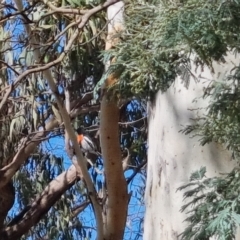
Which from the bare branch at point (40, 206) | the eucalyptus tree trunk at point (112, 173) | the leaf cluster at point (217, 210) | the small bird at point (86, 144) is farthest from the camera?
the bare branch at point (40, 206)

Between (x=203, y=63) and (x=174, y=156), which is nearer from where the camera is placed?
(x=203, y=63)

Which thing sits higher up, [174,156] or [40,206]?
[40,206]

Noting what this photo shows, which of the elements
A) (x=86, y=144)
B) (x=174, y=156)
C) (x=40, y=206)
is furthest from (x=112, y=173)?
(x=40, y=206)

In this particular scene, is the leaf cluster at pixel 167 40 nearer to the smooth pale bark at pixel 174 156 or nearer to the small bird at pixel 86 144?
the smooth pale bark at pixel 174 156

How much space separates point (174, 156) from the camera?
1425 mm

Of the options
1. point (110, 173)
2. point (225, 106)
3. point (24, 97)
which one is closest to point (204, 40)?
point (225, 106)

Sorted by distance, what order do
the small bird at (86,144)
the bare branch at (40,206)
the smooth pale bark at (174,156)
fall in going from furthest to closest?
1. the bare branch at (40,206)
2. the small bird at (86,144)
3. the smooth pale bark at (174,156)

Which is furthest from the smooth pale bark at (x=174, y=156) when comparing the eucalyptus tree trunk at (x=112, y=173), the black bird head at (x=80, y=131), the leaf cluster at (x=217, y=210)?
the black bird head at (x=80, y=131)

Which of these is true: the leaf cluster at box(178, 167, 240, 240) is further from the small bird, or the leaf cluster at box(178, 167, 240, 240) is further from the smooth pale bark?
the small bird

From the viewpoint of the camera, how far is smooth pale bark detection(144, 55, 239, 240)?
136 centimetres

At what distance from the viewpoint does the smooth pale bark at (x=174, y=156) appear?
1.36m

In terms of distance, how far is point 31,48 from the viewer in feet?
7.78

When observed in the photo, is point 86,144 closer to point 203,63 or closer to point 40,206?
point 40,206

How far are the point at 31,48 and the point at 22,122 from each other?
0.95 metres
